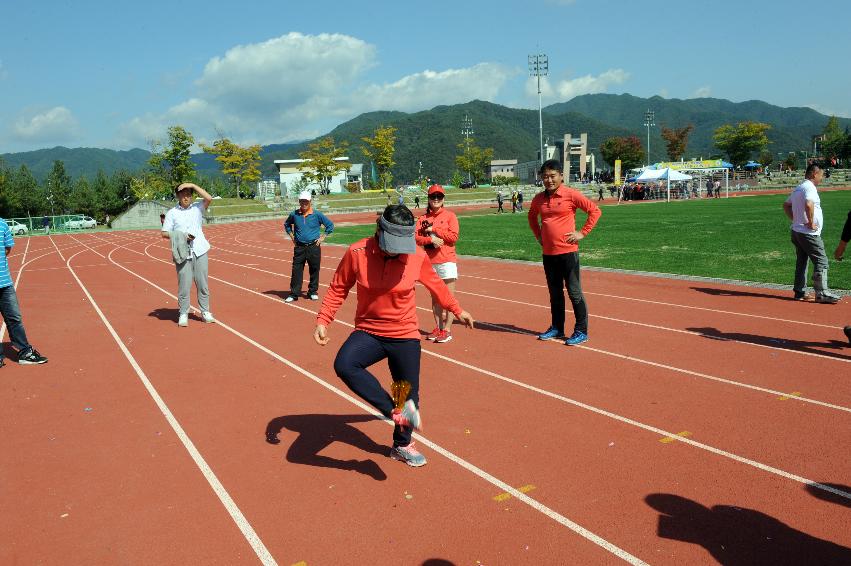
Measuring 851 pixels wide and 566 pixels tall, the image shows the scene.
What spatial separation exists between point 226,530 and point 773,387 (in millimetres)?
4898

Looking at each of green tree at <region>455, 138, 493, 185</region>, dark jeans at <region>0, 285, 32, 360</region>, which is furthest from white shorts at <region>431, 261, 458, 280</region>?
green tree at <region>455, 138, 493, 185</region>

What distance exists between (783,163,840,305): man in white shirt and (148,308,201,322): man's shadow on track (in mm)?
9504

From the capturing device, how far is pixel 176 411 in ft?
Answer: 18.6

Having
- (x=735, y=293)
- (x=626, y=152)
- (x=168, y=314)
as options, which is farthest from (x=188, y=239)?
(x=626, y=152)

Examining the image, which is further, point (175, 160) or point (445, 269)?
point (175, 160)

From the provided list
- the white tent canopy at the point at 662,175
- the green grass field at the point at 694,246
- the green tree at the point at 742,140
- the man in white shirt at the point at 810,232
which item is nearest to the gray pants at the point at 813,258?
the man in white shirt at the point at 810,232

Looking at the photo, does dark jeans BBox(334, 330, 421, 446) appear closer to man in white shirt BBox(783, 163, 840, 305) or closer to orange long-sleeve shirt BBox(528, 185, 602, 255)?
orange long-sleeve shirt BBox(528, 185, 602, 255)

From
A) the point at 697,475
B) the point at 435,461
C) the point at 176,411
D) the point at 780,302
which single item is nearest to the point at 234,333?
the point at 176,411

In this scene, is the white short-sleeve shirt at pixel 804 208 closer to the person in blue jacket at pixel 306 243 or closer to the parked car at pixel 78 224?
the person in blue jacket at pixel 306 243

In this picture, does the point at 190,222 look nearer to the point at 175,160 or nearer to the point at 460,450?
the point at 460,450

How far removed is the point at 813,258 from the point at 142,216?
172 ft

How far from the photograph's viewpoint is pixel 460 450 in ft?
15.0

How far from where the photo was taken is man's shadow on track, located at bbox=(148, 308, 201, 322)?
10180mm

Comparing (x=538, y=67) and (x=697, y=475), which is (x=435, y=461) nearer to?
(x=697, y=475)
